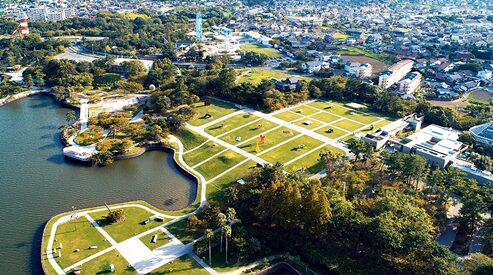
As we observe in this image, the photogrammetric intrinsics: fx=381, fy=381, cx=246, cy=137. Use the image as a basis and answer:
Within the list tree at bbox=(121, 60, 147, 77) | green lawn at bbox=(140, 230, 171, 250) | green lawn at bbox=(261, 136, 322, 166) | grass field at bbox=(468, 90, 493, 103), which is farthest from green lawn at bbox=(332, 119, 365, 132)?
tree at bbox=(121, 60, 147, 77)

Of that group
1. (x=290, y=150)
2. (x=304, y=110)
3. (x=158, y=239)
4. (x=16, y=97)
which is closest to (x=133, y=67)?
(x=16, y=97)

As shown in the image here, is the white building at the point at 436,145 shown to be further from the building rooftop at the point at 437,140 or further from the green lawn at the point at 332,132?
the green lawn at the point at 332,132

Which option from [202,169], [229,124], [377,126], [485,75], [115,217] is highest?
[485,75]

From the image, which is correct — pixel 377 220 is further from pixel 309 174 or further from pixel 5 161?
pixel 5 161

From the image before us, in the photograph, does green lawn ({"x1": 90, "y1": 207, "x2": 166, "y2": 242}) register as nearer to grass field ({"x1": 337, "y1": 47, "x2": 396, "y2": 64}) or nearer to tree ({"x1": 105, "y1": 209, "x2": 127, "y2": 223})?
tree ({"x1": 105, "y1": 209, "x2": 127, "y2": 223})

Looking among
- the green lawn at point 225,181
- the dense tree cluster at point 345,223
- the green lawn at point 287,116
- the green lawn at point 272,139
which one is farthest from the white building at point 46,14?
the dense tree cluster at point 345,223

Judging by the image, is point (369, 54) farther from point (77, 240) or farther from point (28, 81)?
point (77, 240)

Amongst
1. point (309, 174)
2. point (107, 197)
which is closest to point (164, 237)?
point (107, 197)
